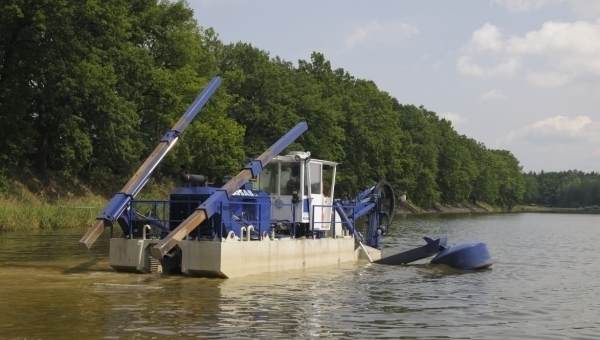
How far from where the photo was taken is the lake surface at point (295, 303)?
45.9ft

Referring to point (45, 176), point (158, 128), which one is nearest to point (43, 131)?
point (45, 176)

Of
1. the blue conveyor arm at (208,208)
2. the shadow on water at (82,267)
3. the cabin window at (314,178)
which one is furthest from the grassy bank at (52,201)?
the blue conveyor arm at (208,208)

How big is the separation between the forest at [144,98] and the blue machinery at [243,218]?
1036 inches

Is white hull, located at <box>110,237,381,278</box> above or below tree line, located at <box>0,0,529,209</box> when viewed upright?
below

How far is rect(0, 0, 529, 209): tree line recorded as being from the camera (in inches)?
1948

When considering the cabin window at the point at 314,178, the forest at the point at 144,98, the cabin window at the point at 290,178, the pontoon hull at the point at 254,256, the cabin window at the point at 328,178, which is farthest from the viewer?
the forest at the point at 144,98

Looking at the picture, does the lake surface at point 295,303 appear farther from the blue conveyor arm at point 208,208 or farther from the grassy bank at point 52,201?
the grassy bank at point 52,201

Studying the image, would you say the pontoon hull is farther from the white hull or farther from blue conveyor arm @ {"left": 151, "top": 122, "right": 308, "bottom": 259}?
blue conveyor arm @ {"left": 151, "top": 122, "right": 308, "bottom": 259}

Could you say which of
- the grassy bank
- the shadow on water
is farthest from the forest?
the shadow on water

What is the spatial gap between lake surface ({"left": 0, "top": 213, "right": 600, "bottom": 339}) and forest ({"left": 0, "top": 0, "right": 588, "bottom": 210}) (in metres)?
24.7

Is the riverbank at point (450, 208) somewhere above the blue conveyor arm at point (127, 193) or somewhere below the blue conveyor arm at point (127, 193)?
above

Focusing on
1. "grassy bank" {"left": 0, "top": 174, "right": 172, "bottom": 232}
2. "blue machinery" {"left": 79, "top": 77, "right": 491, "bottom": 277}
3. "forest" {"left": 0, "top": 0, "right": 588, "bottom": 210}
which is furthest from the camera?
"forest" {"left": 0, "top": 0, "right": 588, "bottom": 210}

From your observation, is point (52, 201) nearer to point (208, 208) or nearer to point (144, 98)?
point (144, 98)

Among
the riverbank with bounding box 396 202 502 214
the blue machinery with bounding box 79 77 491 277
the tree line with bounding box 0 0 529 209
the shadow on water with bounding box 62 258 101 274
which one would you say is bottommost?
the shadow on water with bounding box 62 258 101 274
